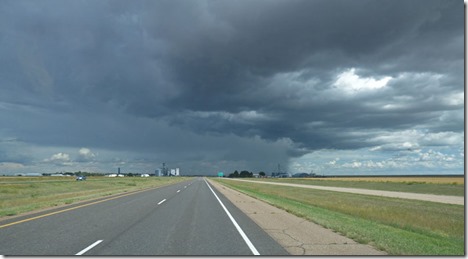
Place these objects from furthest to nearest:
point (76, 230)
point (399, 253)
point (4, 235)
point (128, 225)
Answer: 1. point (128, 225)
2. point (76, 230)
3. point (4, 235)
4. point (399, 253)

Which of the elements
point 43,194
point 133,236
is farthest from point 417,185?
point 133,236

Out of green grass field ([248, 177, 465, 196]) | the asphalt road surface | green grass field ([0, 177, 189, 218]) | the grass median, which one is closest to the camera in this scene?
the asphalt road surface

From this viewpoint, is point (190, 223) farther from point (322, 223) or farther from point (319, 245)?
point (319, 245)

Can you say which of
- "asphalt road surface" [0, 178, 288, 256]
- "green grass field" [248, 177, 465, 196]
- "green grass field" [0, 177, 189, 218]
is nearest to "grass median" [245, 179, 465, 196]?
"green grass field" [248, 177, 465, 196]

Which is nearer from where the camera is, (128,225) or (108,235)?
(108,235)

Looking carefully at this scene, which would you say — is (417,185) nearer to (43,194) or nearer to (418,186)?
(418,186)

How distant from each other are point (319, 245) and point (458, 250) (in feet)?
12.0

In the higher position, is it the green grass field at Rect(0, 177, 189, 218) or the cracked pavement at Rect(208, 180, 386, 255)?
the cracked pavement at Rect(208, 180, 386, 255)

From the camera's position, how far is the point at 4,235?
37.1ft

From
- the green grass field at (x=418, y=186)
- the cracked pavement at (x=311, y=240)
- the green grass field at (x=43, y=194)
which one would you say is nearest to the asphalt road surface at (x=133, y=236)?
the cracked pavement at (x=311, y=240)

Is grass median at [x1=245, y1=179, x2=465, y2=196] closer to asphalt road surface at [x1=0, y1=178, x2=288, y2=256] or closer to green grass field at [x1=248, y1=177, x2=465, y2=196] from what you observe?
green grass field at [x1=248, y1=177, x2=465, y2=196]

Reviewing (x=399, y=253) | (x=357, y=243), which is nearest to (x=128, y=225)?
(x=357, y=243)

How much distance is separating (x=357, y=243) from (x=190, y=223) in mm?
6521

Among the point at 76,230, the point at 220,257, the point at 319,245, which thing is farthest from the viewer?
the point at 76,230
